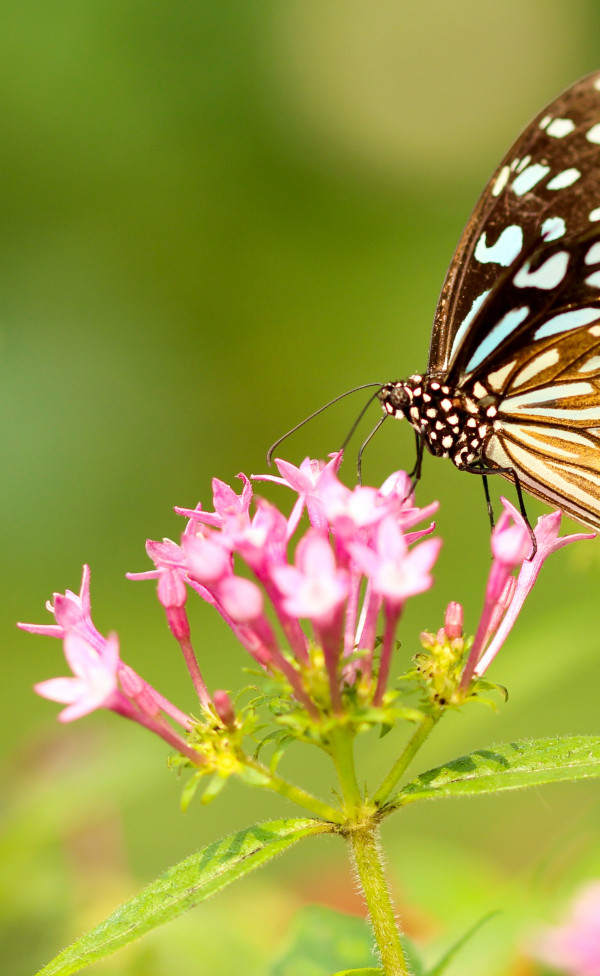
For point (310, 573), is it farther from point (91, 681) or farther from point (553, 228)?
point (553, 228)

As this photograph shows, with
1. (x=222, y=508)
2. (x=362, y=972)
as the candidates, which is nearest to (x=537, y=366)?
(x=222, y=508)

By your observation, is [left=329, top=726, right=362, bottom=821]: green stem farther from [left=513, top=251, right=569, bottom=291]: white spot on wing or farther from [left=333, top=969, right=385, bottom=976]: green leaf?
[left=513, top=251, right=569, bottom=291]: white spot on wing

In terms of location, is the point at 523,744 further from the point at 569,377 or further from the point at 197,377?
the point at 197,377

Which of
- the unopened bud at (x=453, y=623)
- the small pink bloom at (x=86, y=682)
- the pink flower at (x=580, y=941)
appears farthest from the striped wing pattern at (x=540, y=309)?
the small pink bloom at (x=86, y=682)

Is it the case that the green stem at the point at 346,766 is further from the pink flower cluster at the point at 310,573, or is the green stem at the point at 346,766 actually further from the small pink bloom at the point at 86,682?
the small pink bloom at the point at 86,682

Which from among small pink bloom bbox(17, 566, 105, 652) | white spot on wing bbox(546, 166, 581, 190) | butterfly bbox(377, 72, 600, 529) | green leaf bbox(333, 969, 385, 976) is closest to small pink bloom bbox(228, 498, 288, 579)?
small pink bloom bbox(17, 566, 105, 652)
